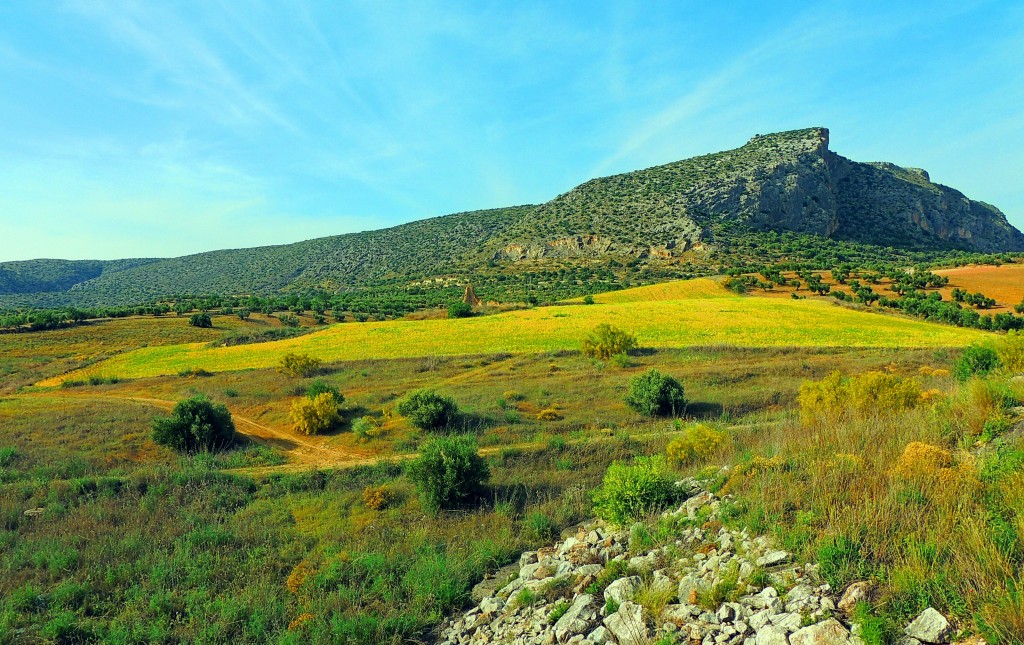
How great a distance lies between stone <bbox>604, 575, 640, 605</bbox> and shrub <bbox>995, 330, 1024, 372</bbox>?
1543 centimetres

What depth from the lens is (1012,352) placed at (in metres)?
15.0

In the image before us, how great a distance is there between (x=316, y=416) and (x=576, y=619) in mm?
15299

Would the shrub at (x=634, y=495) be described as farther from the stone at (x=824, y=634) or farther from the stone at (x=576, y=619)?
the stone at (x=824, y=634)

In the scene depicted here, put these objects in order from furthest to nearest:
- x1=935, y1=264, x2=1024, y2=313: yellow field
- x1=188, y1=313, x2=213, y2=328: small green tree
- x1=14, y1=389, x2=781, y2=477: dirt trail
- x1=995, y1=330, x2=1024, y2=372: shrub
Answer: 1. x1=188, y1=313, x2=213, y2=328: small green tree
2. x1=935, y1=264, x2=1024, y2=313: yellow field
3. x1=995, y1=330, x2=1024, y2=372: shrub
4. x1=14, y1=389, x2=781, y2=477: dirt trail

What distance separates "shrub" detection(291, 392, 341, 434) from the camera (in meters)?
18.4

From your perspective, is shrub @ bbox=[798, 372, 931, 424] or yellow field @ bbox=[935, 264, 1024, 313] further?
yellow field @ bbox=[935, 264, 1024, 313]

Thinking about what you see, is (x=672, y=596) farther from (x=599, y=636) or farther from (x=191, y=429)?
(x=191, y=429)

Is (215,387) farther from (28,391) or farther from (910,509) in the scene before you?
(910,509)

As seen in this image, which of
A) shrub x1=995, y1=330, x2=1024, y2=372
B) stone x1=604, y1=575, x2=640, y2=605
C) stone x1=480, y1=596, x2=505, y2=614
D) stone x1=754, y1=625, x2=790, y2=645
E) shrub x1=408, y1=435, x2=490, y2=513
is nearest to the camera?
stone x1=754, y1=625, x2=790, y2=645

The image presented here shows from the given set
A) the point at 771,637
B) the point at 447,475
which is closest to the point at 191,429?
the point at 447,475

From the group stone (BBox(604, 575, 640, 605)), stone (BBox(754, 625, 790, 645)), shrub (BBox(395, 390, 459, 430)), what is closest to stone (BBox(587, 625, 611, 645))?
stone (BBox(604, 575, 640, 605))

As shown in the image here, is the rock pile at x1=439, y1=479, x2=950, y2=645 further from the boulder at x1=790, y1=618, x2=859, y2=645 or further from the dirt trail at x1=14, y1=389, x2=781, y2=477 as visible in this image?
the dirt trail at x1=14, y1=389, x2=781, y2=477

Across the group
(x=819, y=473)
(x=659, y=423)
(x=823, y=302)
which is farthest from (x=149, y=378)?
(x=823, y=302)

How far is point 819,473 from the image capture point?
6148mm
